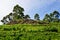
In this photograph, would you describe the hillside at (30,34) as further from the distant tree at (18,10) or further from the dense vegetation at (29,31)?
the distant tree at (18,10)

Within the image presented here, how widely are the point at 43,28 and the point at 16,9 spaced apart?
31754mm

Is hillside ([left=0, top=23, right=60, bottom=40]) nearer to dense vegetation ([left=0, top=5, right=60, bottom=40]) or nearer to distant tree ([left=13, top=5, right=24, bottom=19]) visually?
dense vegetation ([left=0, top=5, right=60, bottom=40])

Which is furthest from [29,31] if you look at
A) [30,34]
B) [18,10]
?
[18,10]

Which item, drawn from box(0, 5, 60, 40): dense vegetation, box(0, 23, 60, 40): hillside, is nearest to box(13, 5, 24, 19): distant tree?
box(0, 5, 60, 40): dense vegetation

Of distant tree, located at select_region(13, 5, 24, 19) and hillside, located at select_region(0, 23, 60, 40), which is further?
distant tree, located at select_region(13, 5, 24, 19)

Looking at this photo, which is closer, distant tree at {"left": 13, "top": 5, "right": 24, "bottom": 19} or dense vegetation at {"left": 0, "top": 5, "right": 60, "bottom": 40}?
dense vegetation at {"left": 0, "top": 5, "right": 60, "bottom": 40}

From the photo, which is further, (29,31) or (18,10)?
(18,10)

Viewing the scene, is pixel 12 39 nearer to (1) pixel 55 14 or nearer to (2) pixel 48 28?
(2) pixel 48 28

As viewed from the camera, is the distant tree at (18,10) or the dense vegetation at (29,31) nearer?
the dense vegetation at (29,31)

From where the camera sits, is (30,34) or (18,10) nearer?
(30,34)

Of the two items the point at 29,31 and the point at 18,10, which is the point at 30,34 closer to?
the point at 29,31

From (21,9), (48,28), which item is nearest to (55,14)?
(21,9)

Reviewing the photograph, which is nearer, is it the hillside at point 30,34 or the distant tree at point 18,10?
the hillside at point 30,34

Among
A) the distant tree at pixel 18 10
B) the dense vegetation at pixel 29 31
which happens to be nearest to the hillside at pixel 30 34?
the dense vegetation at pixel 29 31
